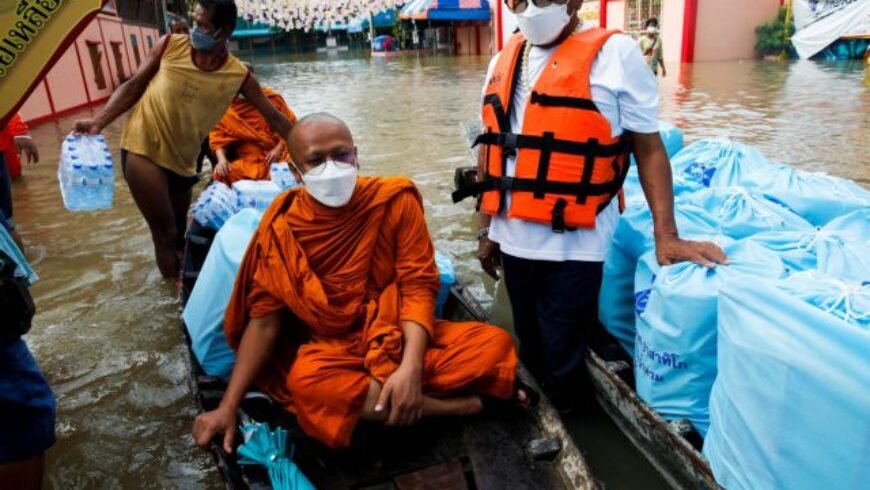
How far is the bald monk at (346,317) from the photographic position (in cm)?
210

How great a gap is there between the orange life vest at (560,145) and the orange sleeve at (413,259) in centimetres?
34

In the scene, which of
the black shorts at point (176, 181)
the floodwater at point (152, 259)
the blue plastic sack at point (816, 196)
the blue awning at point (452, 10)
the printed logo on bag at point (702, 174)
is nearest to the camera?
the floodwater at point (152, 259)

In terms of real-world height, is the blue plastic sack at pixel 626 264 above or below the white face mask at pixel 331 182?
below

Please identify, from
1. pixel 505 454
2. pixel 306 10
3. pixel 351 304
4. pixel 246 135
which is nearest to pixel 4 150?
pixel 246 135

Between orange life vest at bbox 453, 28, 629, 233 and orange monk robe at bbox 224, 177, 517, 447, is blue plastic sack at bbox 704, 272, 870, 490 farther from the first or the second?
orange monk robe at bbox 224, 177, 517, 447

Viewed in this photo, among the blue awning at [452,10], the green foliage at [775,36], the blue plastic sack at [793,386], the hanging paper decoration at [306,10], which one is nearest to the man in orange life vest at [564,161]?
the blue plastic sack at [793,386]

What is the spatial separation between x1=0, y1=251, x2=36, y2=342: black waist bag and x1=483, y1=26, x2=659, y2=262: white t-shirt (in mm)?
1606

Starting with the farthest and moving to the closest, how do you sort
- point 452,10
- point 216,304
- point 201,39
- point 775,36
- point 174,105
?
point 452,10 → point 775,36 → point 174,105 → point 201,39 → point 216,304

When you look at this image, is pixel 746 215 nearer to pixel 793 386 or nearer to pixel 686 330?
pixel 686 330

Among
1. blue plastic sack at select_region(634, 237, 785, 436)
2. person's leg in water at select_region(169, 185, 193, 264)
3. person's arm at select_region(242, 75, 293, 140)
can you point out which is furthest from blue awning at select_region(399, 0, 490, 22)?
blue plastic sack at select_region(634, 237, 785, 436)

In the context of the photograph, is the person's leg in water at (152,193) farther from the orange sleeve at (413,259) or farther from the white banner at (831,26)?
the white banner at (831,26)

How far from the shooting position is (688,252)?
2182 mm

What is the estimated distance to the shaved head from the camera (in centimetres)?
217

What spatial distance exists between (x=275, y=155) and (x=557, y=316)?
10.2 feet
